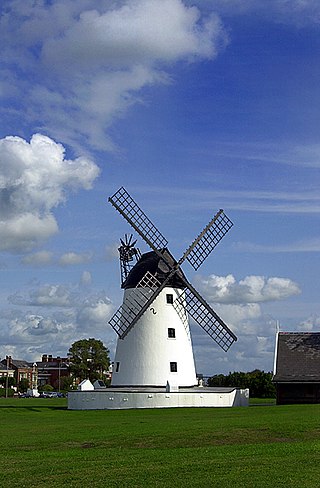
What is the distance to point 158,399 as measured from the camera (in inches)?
1756

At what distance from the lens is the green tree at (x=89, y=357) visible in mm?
95250

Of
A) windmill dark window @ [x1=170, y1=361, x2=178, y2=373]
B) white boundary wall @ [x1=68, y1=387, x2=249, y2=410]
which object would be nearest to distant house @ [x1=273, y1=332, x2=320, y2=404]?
white boundary wall @ [x1=68, y1=387, x2=249, y2=410]

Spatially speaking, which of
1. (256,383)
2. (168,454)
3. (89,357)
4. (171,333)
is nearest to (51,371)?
(89,357)

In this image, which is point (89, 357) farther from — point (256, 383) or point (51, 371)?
point (51, 371)

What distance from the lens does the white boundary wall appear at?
44531 mm

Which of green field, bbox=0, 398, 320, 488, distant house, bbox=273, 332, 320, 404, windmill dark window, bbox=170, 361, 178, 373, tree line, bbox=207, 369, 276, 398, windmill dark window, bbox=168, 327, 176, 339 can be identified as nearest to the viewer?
green field, bbox=0, 398, 320, 488

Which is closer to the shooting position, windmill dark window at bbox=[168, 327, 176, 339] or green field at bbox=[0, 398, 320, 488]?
green field at bbox=[0, 398, 320, 488]

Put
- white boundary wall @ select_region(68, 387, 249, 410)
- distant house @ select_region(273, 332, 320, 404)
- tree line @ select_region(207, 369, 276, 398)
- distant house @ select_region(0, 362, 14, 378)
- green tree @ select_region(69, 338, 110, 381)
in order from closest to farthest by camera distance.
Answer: white boundary wall @ select_region(68, 387, 249, 410), distant house @ select_region(273, 332, 320, 404), tree line @ select_region(207, 369, 276, 398), green tree @ select_region(69, 338, 110, 381), distant house @ select_region(0, 362, 14, 378)

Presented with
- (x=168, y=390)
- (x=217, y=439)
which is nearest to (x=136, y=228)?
(x=168, y=390)

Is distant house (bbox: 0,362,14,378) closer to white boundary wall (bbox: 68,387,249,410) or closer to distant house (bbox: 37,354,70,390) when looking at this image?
distant house (bbox: 37,354,70,390)

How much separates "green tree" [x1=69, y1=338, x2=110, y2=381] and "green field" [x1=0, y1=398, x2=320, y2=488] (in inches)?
2580

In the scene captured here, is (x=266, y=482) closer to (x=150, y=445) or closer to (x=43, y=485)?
(x=43, y=485)

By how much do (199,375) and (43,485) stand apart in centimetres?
4052

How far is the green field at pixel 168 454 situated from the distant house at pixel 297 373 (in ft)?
52.4
